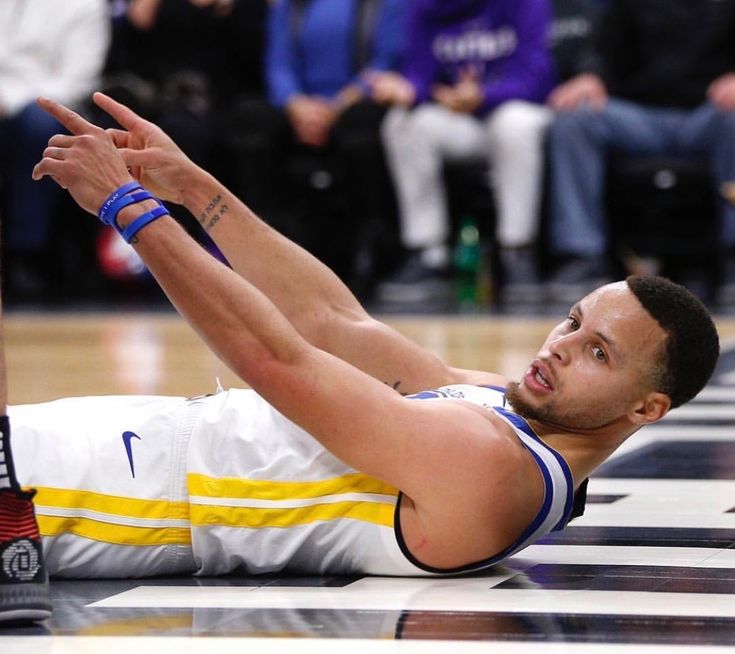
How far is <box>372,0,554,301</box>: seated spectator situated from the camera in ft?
28.9

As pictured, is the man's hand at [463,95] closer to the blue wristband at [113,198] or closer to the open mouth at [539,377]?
the open mouth at [539,377]

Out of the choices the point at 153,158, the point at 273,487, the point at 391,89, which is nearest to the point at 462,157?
the point at 391,89

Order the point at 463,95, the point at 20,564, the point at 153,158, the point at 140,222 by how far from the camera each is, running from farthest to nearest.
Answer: the point at 463,95 → the point at 153,158 → the point at 140,222 → the point at 20,564

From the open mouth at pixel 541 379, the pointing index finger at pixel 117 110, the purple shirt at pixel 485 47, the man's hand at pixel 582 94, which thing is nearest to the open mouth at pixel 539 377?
the open mouth at pixel 541 379

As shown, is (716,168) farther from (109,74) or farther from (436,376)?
(436,376)

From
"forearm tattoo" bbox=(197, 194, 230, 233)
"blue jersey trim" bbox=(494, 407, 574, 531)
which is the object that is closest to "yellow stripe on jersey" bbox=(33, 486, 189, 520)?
"blue jersey trim" bbox=(494, 407, 574, 531)

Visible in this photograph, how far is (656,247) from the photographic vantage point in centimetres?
912

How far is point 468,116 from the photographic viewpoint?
8984mm

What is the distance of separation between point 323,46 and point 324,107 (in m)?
0.41

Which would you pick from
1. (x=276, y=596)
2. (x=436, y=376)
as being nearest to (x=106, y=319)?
(x=436, y=376)

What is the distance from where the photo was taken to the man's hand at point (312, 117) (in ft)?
29.9

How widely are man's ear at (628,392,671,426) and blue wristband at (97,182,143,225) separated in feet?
2.89

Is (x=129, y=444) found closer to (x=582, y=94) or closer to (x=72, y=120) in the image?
(x=72, y=120)

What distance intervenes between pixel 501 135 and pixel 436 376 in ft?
19.0
